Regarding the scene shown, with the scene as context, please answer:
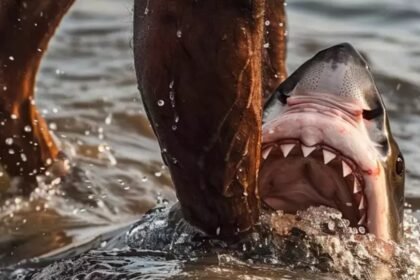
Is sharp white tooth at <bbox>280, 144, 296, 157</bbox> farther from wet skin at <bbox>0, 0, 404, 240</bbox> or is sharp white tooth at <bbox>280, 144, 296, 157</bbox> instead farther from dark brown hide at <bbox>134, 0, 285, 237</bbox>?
dark brown hide at <bbox>134, 0, 285, 237</bbox>

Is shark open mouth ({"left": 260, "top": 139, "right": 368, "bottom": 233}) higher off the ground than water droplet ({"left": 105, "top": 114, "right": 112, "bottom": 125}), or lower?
higher

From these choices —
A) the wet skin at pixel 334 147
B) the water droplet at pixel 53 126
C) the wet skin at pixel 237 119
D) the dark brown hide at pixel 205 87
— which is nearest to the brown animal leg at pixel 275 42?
the wet skin at pixel 237 119

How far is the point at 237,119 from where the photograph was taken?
2621 mm

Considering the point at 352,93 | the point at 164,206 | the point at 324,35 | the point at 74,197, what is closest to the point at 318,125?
the point at 352,93

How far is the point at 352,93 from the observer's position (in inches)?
123

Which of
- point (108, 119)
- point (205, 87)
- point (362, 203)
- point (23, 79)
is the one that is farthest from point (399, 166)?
point (108, 119)

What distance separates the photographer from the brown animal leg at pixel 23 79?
371 centimetres

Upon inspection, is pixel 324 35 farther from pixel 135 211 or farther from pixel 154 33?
pixel 154 33

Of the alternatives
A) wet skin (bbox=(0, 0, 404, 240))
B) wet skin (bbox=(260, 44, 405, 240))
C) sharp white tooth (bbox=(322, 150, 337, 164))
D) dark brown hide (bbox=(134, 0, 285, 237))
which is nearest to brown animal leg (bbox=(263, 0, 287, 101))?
wet skin (bbox=(0, 0, 404, 240))

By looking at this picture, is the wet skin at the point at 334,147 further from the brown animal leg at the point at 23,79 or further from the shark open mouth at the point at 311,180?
the brown animal leg at the point at 23,79

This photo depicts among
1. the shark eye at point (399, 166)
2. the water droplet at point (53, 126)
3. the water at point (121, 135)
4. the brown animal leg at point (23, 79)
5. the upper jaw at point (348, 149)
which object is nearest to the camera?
the water at point (121, 135)

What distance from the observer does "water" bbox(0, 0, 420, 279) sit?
2.94m

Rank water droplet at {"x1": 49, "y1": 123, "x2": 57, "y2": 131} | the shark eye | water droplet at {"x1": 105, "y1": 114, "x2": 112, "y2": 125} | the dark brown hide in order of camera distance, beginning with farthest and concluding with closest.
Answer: water droplet at {"x1": 105, "y1": 114, "x2": 112, "y2": 125}
water droplet at {"x1": 49, "y1": 123, "x2": 57, "y2": 131}
the shark eye
the dark brown hide

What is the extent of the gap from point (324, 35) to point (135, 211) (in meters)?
3.30
